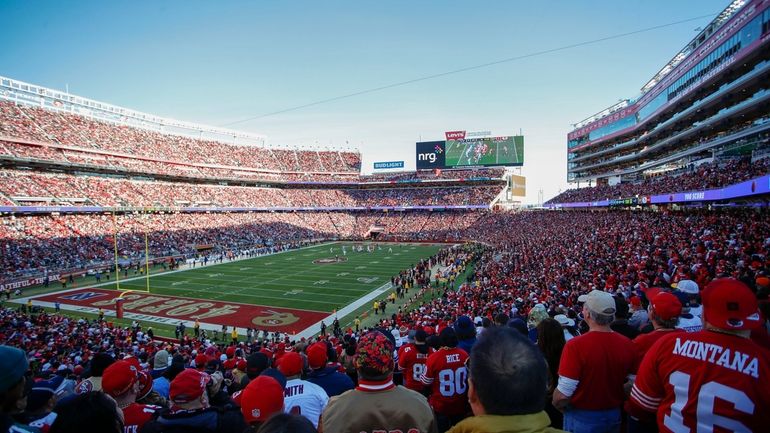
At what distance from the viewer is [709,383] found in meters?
2.13

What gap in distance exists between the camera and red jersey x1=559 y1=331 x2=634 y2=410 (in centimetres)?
288

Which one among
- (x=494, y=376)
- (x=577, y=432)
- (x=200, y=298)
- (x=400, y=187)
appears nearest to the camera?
(x=494, y=376)

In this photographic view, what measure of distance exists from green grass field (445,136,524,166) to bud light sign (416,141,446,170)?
3.26 ft

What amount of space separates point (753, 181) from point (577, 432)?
21594 mm

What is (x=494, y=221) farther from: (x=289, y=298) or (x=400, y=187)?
(x=289, y=298)

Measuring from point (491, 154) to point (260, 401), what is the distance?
2479 inches

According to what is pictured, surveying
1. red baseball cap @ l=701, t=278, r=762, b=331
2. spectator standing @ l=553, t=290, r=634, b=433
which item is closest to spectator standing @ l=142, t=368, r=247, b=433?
spectator standing @ l=553, t=290, r=634, b=433

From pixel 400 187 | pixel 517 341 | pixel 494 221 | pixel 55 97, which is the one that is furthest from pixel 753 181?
pixel 55 97

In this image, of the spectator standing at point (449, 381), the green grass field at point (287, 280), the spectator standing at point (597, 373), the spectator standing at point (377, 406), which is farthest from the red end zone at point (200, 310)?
the spectator standing at point (377, 406)

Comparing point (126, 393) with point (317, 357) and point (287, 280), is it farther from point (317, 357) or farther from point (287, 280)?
point (287, 280)

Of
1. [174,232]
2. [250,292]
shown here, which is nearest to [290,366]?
[250,292]

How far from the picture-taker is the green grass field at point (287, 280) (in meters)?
24.7

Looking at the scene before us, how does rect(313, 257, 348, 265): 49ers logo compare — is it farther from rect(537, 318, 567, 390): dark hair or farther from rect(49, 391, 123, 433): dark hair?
rect(49, 391, 123, 433): dark hair

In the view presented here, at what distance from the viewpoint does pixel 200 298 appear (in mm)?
24656
